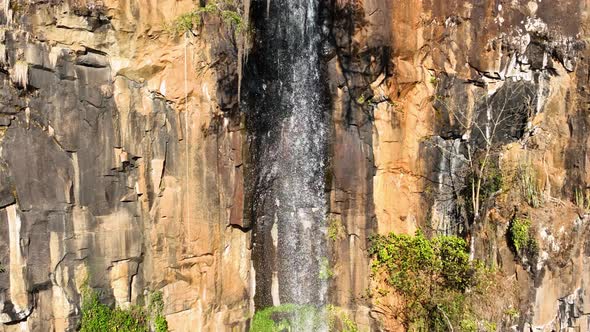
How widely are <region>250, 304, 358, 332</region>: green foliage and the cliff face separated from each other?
0.91 feet

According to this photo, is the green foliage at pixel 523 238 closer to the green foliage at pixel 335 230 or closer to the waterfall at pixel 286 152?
the green foliage at pixel 335 230

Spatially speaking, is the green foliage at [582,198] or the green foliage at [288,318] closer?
the green foliage at [582,198]

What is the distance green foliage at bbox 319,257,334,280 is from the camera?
1160 cm

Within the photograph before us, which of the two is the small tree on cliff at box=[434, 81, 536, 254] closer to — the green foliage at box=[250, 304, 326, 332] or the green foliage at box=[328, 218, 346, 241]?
the green foliage at box=[328, 218, 346, 241]

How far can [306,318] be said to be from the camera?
11.7 m

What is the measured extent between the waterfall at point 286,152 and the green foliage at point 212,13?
1.94ft

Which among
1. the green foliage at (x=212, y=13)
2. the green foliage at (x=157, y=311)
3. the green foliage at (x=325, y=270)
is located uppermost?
the green foliage at (x=212, y=13)

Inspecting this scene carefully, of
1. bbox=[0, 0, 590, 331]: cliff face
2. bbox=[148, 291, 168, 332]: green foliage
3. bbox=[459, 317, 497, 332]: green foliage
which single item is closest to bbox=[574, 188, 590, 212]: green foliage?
bbox=[0, 0, 590, 331]: cliff face

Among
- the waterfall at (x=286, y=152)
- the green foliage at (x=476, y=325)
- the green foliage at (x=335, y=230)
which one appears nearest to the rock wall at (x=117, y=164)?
the waterfall at (x=286, y=152)

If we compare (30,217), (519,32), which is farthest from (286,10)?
(30,217)

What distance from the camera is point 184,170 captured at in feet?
34.0

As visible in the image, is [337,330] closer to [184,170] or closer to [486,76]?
[184,170]

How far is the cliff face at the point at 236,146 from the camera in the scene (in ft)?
30.1

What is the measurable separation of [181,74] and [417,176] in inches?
214
